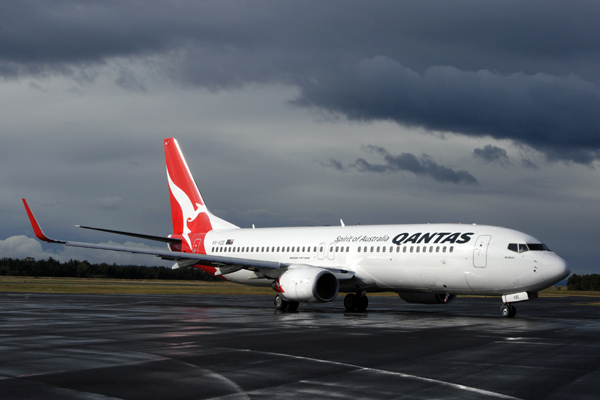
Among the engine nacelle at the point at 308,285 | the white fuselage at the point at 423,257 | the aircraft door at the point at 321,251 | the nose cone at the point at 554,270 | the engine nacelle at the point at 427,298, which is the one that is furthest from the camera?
the aircraft door at the point at 321,251

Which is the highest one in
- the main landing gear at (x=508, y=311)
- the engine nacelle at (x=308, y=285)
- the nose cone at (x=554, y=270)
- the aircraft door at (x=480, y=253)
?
the aircraft door at (x=480, y=253)

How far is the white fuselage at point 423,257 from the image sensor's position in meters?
23.5

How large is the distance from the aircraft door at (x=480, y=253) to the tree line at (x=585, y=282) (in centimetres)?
6958

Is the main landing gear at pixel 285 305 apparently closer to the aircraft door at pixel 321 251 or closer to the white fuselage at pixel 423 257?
the white fuselage at pixel 423 257

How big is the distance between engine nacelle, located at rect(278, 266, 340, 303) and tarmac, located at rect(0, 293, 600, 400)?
5679 millimetres

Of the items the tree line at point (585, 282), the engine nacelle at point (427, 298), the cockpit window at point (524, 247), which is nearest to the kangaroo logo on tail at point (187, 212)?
the engine nacelle at point (427, 298)

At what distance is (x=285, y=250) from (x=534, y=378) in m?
→ 22.0

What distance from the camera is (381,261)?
26844 millimetres

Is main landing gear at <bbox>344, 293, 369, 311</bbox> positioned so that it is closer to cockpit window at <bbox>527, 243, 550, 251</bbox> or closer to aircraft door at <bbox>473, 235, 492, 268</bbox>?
aircraft door at <bbox>473, 235, 492, 268</bbox>

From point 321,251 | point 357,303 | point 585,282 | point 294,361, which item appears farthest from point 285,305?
point 585,282

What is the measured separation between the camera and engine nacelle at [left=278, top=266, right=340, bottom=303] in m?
25.7

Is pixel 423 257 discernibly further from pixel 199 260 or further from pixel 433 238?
pixel 199 260

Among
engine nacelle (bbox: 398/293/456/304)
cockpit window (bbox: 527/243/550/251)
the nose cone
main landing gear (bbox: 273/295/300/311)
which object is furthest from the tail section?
the nose cone

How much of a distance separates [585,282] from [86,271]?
76.2m
